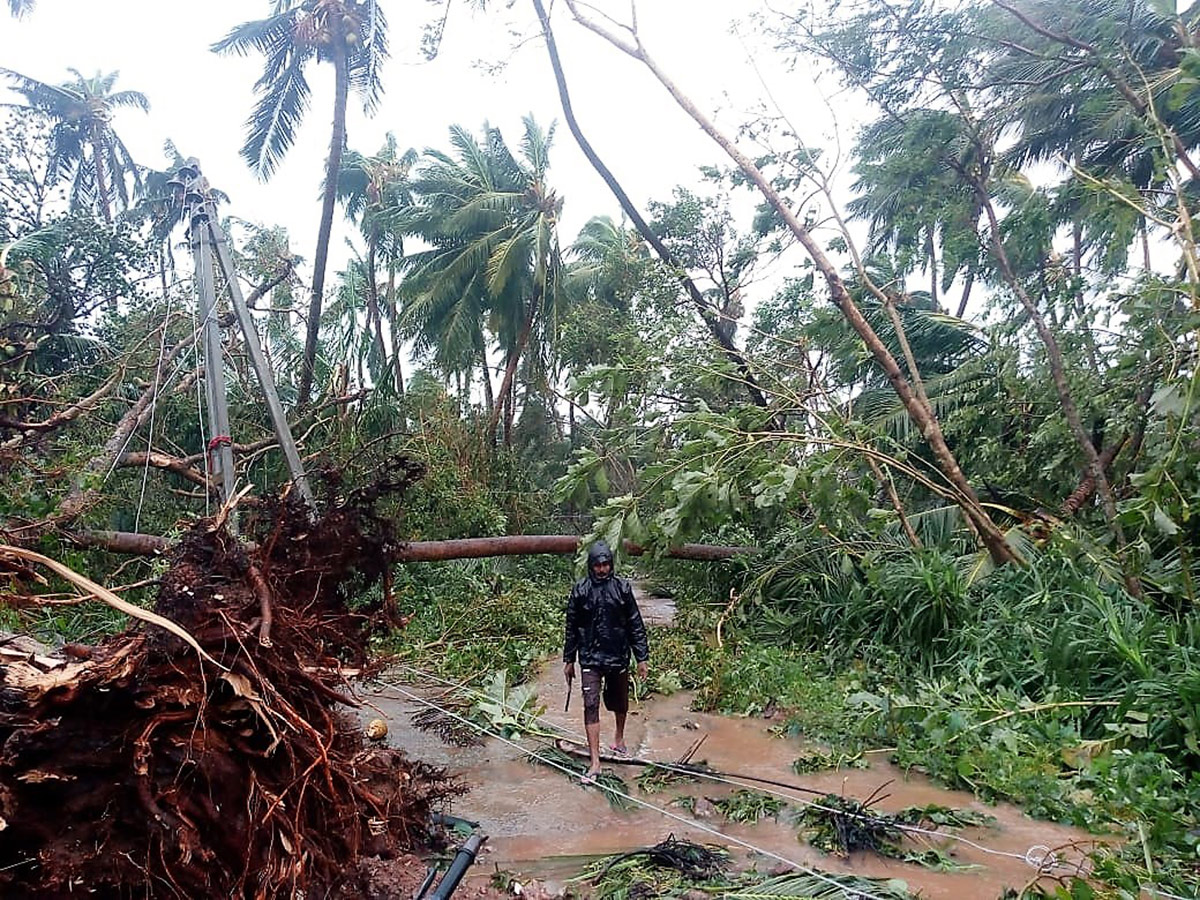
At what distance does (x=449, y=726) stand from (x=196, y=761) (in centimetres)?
377

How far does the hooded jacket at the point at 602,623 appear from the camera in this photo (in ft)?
15.8

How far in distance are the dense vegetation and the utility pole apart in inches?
23.8

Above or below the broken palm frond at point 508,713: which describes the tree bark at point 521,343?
above

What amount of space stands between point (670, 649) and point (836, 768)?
3.10 metres

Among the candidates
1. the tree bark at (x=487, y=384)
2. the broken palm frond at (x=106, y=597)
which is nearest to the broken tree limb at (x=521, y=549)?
the broken palm frond at (x=106, y=597)

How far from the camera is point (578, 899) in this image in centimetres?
313

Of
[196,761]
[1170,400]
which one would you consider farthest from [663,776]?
[1170,400]

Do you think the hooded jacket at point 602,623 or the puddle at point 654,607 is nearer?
the hooded jacket at point 602,623

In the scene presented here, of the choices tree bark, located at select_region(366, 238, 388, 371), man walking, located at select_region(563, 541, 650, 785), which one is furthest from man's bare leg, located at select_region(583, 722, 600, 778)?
tree bark, located at select_region(366, 238, 388, 371)

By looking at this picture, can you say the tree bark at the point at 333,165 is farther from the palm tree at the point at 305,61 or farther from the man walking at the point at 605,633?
the man walking at the point at 605,633

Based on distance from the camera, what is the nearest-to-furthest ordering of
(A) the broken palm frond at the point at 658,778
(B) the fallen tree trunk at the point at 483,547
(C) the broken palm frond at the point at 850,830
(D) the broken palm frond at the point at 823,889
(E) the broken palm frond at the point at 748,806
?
(D) the broken palm frond at the point at 823,889, (C) the broken palm frond at the point at 850,830, (E) the broken palm frond at the point at 748,806, (A) the broken palm frond at the point at 658,778, (B) the fallen tree trunk at the point at 483,547

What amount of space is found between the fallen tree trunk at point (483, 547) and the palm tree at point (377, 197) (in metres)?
10.3

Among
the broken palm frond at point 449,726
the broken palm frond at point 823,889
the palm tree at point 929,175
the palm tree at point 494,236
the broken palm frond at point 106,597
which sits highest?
the palm tree at point 494,236

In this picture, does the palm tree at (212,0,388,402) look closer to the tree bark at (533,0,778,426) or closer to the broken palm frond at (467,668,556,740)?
the tree bark at (533,0,778,426)
